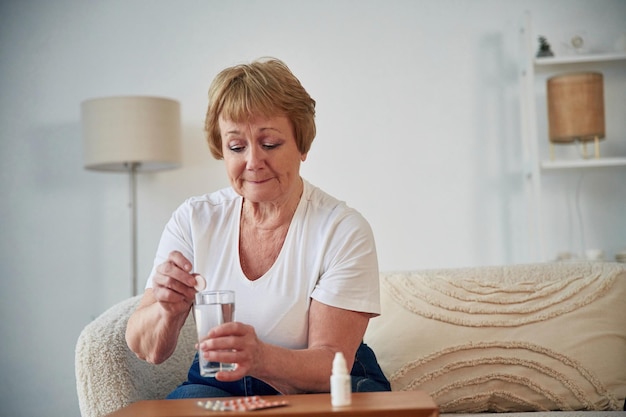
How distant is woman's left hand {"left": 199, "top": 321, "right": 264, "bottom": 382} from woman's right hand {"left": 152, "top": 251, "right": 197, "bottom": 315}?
5.9 inches

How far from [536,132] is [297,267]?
2.14m

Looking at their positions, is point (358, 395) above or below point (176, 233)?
below

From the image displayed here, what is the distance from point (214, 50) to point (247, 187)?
7.87 feet

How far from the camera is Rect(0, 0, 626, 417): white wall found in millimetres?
3957

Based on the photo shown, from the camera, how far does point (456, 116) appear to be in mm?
3980

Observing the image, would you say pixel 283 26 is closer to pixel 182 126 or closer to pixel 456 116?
pixel 182 126

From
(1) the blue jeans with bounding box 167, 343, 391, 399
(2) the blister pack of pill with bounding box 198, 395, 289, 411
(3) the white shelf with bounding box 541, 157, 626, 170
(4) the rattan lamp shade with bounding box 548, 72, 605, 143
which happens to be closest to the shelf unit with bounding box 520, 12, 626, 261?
(3) the white shelf with bounding box 541, 157, 626, 170

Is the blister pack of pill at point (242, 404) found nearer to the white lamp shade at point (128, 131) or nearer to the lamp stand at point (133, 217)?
the white lamp shade at point (128, 131)

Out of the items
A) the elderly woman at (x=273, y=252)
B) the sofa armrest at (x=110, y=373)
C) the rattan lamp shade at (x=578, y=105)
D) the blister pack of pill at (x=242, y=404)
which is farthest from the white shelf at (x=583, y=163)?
the blister pack of pill at (x=242, y=404)

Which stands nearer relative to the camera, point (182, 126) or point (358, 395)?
point (358, 395)

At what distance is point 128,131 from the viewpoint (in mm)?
3613

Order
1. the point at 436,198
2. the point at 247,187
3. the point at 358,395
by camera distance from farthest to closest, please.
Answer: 1. the point at 436,198
2. the point at 247,187
3. the point at 358,395

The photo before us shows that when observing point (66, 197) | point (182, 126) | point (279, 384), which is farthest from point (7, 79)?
point (279, 384)

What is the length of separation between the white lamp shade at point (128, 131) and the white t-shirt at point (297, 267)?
1760mm
